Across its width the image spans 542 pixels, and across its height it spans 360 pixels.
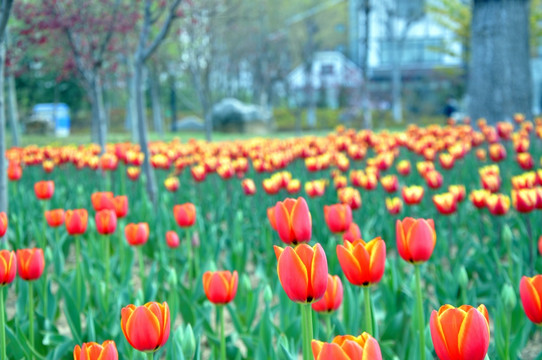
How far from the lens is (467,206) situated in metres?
5.14

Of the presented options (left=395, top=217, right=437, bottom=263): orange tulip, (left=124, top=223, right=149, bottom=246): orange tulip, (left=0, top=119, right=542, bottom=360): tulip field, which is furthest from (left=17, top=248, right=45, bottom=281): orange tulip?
(left=395, top=217, right=437, bottom=263): orange tulip

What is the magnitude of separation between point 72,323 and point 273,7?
41581mm

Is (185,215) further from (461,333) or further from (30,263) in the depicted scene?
(461,333)

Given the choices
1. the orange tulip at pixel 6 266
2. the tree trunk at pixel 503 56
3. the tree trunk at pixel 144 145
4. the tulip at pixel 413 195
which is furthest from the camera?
the tree trunk at pixel 503 56

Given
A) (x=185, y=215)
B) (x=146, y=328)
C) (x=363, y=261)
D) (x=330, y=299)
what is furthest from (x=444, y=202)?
(x=146, y=328)

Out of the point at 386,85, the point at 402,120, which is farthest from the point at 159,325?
the point at 386,85

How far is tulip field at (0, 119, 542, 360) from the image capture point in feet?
4.85

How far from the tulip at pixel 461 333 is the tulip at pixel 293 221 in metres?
0.69

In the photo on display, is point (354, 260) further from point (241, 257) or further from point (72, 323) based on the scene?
point (241, 257)

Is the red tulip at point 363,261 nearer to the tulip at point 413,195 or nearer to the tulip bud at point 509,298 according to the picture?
the tulip bud at point 509,298

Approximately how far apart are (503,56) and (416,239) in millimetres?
8555

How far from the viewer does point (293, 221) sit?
185 centimetres

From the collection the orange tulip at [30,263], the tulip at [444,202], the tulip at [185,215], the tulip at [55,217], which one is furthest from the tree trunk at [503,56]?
the orange tulip at [30,263]

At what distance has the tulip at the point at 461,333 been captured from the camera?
1185 millimetres
